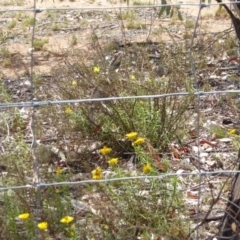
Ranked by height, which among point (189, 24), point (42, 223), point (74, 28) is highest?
point (42, 223)

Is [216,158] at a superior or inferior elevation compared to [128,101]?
inferior

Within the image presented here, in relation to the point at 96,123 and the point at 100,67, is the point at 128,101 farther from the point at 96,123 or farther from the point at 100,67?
the point at 100,67

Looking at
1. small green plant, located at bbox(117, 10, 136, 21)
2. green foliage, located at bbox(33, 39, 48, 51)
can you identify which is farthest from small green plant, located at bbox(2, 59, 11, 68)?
small green plant, located at bbox(117, 10, 136, 21)

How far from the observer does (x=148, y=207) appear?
2.98 metres

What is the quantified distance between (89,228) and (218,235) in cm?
53

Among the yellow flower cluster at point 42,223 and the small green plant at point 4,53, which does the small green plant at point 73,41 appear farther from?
the yellow flower cluster at point 42,223

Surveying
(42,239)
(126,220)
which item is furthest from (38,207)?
(126,220)

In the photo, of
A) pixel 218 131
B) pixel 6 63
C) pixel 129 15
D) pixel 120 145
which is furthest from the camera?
pixel 129 15

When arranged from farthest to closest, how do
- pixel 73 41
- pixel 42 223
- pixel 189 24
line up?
pixel 189 24
pixel 73 41
pixel 42 223

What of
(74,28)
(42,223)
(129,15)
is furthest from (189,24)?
(42,223)

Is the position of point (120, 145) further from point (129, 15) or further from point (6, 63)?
point (129, 15)

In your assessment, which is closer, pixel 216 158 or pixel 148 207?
pixel 148 207

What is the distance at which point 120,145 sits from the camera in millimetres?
4000

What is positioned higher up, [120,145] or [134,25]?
[120,145]
